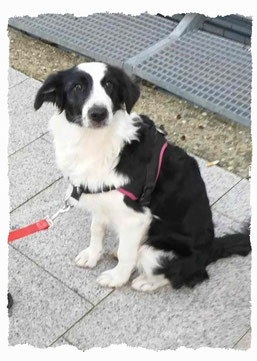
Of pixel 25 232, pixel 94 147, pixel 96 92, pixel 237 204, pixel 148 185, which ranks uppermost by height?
pixel 96 92

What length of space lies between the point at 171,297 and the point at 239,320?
40 cm

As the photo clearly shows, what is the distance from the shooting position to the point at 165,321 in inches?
120

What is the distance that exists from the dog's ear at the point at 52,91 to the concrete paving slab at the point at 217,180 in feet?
4.67

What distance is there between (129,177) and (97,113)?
17.0 inches

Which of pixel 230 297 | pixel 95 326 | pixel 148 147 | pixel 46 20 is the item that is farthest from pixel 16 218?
pixel 46 20

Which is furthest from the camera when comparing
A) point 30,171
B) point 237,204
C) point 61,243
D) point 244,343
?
point 30,171

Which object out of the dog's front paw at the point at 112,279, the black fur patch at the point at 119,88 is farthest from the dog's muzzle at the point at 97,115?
the dog's front paw at the point at 112,279

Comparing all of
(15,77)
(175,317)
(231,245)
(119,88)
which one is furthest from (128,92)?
(15,77)

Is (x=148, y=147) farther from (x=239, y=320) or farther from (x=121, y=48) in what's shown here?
(x=121, y=48)

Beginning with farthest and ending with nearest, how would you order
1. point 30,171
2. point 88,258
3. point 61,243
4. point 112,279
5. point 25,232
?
point 30,171, point 61,243, point 88,258, point 112,279, point 25,232

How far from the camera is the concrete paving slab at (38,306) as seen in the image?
297 cm

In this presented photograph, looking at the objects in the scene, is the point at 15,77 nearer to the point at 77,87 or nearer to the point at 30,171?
the point at 30,171

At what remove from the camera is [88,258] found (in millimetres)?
3318

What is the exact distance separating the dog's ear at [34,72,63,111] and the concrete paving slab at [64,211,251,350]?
3.85 feet
